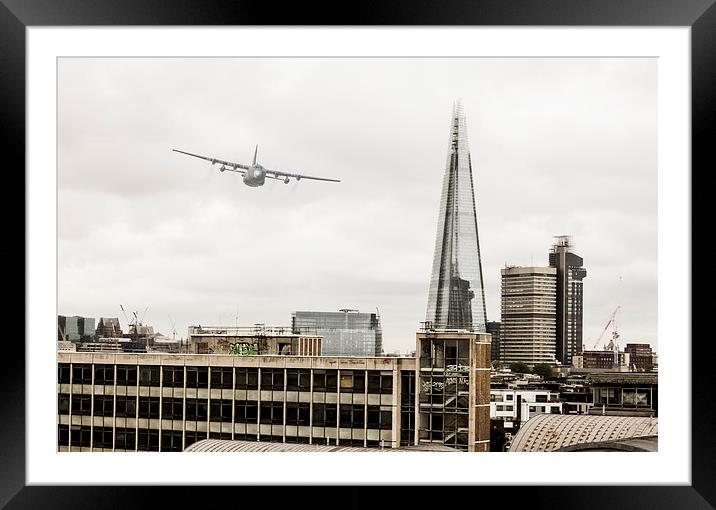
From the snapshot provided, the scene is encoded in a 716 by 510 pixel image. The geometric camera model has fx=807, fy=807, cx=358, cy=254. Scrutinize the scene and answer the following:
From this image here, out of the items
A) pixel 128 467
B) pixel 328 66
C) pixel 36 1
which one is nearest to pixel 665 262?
pixel 128 467

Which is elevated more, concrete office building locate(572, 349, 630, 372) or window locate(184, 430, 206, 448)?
concrete office building locate(572, 349, 630, 372)

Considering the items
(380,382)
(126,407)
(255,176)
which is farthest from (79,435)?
(255,176)

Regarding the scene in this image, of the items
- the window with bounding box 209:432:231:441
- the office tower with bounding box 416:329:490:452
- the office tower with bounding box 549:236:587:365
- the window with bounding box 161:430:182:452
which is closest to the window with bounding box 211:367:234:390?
the window with bounding box 209:432:231:441

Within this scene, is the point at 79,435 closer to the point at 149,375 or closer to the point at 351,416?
the point at 149,375

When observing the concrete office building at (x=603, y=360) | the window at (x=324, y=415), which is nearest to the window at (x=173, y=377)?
the window at (x=324, y=415)

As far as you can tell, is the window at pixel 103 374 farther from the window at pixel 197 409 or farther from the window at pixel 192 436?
the window at pixel 192 436

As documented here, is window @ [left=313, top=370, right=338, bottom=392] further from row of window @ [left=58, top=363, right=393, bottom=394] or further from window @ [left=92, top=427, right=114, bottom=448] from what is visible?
window @ [left=92, top=427, right=114, bottom=448]
